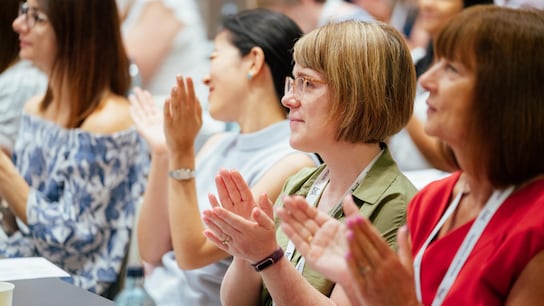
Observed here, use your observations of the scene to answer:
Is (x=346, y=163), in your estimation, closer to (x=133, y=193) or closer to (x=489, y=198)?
(x=489, y=198)

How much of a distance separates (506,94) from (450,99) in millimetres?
113

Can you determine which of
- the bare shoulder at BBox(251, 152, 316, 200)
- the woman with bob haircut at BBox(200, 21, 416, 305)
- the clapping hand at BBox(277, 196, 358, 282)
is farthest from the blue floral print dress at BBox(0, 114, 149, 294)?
the clapping hand at BBox(277, 196, 358, 282)

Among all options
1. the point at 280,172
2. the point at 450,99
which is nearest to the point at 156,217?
the point at 280,172

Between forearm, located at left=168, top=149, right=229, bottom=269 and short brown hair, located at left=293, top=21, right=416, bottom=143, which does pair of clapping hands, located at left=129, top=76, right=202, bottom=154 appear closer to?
forearm, located at left=168, top=149, right=229, bottom=269

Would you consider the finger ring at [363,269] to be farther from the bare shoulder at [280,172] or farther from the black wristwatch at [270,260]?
the bare shoulder at [280,172]

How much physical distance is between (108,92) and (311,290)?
1750mm

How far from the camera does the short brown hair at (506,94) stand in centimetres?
191

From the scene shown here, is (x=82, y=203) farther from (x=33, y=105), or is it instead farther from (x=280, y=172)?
(x=280, y=172)

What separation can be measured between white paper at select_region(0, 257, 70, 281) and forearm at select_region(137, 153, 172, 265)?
1.60 ft

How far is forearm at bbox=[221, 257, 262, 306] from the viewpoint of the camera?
254cm

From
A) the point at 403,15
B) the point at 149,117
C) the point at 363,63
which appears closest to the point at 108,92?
the point at 149,117

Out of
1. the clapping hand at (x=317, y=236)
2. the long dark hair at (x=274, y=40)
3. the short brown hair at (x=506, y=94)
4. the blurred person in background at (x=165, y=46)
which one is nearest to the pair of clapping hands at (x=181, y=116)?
the long dark hair at (x=274, y=40)

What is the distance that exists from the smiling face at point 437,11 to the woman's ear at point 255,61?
108cm

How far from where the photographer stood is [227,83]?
3252 mm
